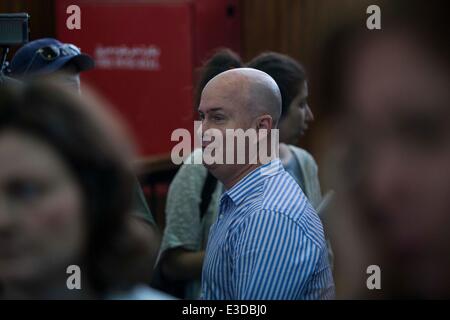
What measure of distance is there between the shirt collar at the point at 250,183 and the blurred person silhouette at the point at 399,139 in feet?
2.81

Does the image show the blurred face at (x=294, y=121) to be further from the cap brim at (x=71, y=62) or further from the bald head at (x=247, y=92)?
the cap brim at (x=71, y=62)

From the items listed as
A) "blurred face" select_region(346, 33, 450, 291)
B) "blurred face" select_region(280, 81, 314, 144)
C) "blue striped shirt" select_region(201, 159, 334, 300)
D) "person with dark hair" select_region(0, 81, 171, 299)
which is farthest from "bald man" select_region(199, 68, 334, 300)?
"blurred face" select_region(346, 33, 450, 291)

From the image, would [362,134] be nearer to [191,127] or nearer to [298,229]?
[298,229]

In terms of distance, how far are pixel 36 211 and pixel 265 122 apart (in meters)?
0.97

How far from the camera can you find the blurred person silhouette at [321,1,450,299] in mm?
681

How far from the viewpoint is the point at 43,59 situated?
2.13 meters

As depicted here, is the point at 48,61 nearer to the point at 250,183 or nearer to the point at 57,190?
the point at 250,183

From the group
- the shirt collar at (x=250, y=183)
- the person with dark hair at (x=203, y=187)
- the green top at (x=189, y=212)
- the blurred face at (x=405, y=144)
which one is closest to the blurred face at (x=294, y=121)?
the person with dark hair at (x=203, y=187)

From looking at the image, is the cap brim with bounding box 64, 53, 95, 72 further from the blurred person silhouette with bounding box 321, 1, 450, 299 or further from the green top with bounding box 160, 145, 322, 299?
the blurred person silhouette with bounding box 321, 1, 450, 299

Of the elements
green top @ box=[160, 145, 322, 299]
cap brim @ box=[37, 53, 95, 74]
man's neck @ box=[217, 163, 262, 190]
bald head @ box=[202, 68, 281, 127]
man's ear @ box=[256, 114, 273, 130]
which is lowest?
green top @ box=[160, 145, 322, 299]

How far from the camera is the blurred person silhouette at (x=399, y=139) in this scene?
681 mm

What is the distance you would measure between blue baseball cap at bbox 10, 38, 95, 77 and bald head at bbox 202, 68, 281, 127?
0.60 meters
